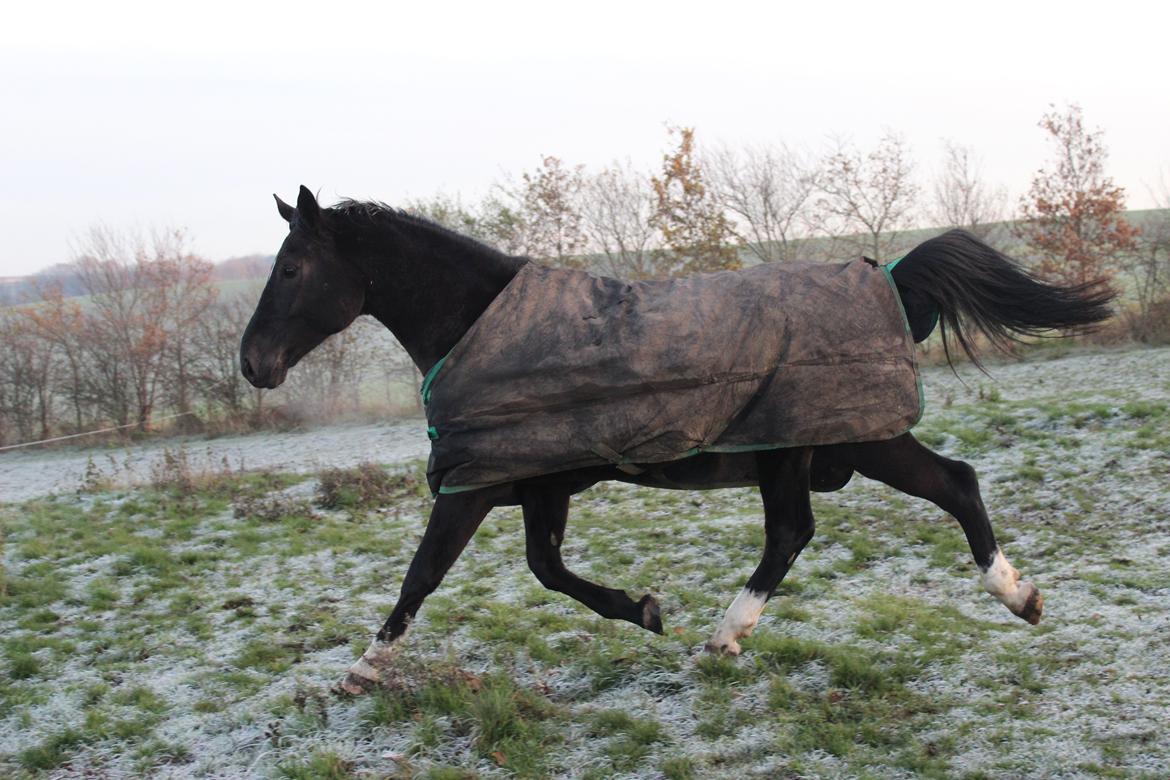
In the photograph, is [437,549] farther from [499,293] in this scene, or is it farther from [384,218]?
[384,218]

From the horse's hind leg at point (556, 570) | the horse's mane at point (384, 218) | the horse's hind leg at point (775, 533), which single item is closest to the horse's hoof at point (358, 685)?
the horse's hind leg at point (556, 570)

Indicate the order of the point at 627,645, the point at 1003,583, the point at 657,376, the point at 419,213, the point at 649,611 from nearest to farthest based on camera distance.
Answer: the point at 657,376 → the point at 1003,583 → the point at 649,611 → the point at 627,645 → the point at 419,213

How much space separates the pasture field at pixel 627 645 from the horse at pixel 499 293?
0.34 m

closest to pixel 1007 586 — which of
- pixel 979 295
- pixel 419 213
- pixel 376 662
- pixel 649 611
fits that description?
pixel 979 295

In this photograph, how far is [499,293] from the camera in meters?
4.27

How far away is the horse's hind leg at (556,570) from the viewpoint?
4.41 meters

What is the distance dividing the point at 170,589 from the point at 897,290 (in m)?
5.09

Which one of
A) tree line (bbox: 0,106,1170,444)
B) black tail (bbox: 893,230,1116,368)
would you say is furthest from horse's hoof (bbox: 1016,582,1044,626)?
tree line (bbox: 0,106,1170,444)

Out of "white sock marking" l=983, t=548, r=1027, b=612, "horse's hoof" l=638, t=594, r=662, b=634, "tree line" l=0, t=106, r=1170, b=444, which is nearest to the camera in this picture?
"white sock marking" l=983, t=548, r=1027, b=612

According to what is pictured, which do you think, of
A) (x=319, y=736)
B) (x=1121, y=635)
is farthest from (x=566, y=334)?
(x=1121, y=635)

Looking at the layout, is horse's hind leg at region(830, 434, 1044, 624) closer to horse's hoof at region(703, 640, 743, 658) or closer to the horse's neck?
horse's hoof at region(703, 640, 743, 658)

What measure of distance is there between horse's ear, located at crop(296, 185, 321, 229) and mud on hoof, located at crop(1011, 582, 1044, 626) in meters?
3.60

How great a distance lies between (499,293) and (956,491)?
226cm

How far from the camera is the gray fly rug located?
406cm
